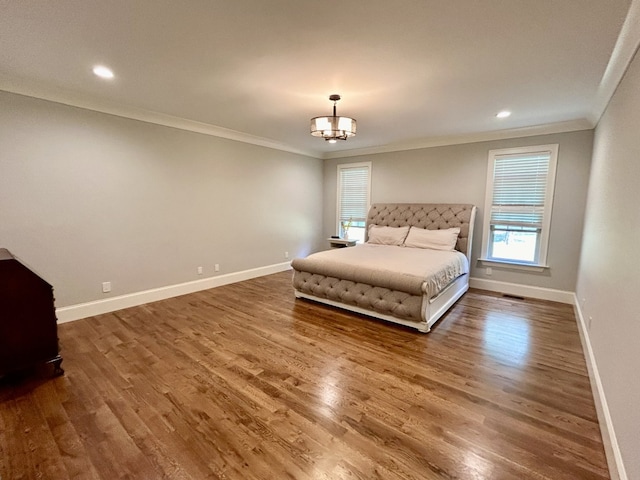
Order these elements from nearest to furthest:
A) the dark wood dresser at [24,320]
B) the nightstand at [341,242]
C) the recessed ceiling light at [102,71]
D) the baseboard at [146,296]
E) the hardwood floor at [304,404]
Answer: the hardwood floor at [304,404]
the dark wood dresser at [24,320]
the recessed ceiling light at [102,71]
the baseboard at [146,296]
the nightstand at [341,242]

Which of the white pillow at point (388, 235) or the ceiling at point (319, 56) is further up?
the ceiling at point (319, 56)

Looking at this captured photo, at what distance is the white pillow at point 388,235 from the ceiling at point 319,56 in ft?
6.23

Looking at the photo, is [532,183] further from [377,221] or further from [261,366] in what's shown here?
[261,366]

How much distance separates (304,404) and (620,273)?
2202 millimetres

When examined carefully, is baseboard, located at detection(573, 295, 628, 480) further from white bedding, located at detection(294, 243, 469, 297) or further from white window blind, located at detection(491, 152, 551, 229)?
white window blind, located at detection(491, 152, 551, 229)

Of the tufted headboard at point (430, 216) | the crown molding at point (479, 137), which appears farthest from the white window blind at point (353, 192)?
the tufted headboard at point (430, 216)

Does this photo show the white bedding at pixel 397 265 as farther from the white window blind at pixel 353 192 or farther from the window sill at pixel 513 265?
the white window blind at pixel 353 192

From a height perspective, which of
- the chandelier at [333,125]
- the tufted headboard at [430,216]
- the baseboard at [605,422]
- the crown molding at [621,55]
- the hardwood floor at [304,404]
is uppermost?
the crown molding at [621,55]

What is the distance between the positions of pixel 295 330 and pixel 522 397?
205 centimetres

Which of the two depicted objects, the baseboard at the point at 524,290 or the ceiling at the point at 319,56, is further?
the baseboard at the point at 524,290

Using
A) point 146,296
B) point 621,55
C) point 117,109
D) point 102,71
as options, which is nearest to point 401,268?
point 621,55

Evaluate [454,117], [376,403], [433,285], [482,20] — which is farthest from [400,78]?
[376,403]

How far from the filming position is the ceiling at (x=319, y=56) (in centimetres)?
169

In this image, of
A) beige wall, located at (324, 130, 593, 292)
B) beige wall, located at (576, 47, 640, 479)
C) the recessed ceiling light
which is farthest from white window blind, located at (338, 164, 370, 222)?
the recessed ceiling light
